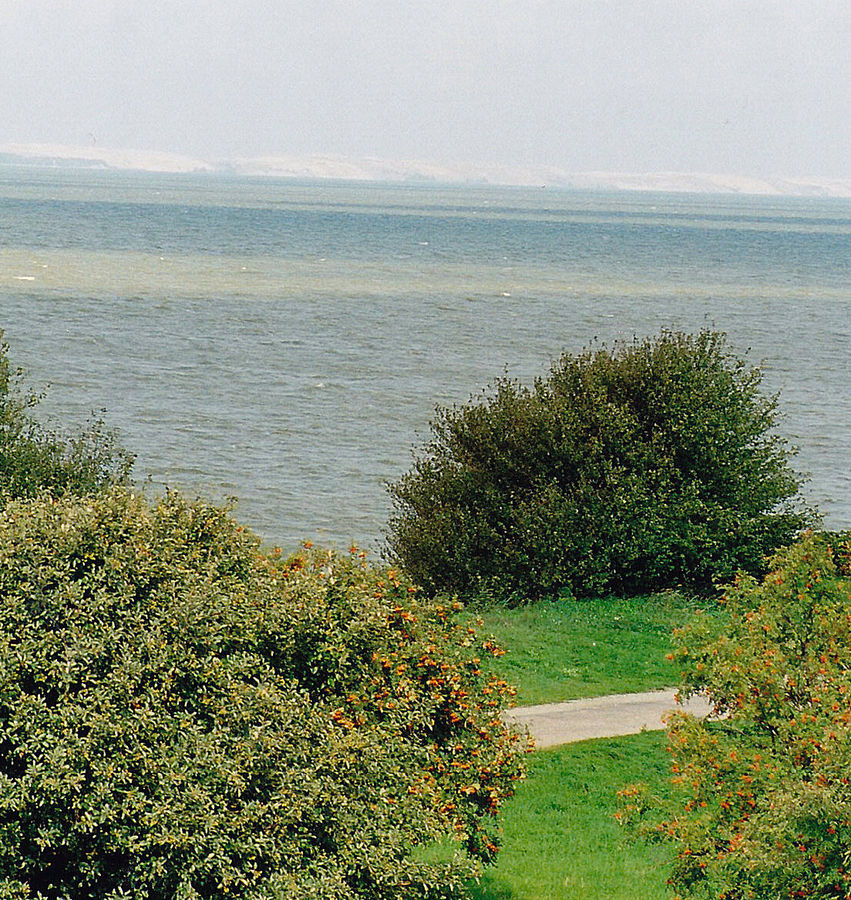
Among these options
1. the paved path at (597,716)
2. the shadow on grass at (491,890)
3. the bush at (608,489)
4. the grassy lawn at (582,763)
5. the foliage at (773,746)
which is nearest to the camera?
the foliage at (773,746)

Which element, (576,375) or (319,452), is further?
(319,452)

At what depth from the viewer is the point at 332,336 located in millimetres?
78000

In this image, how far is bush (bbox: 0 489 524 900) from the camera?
24.0 ft

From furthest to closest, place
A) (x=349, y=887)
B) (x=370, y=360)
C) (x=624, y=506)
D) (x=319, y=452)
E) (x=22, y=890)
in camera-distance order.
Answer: (x=370, y=360), (x=319, y=452), (x=624, y=506), (x=349, y=887), (x=22, y=890)

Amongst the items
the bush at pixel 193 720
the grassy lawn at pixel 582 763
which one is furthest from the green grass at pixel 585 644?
the bush at pixel 193 720

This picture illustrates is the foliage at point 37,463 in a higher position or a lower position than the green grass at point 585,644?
higher

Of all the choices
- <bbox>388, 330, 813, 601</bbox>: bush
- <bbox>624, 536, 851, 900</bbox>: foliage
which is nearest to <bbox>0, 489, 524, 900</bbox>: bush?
<bbox>624, 536, 851, 900</bbox>: foliage

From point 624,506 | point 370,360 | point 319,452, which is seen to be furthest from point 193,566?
point 370,360

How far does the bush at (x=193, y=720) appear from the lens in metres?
7.31

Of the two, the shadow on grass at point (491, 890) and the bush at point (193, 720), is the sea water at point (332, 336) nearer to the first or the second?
the shadow on grass at point (491, 890)

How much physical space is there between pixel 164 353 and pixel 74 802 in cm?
6525

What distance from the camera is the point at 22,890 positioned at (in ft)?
23.5

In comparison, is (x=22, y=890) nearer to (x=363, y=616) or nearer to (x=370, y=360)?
(x=363, y=616)

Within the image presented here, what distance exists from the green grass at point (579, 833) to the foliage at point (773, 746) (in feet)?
4.98
